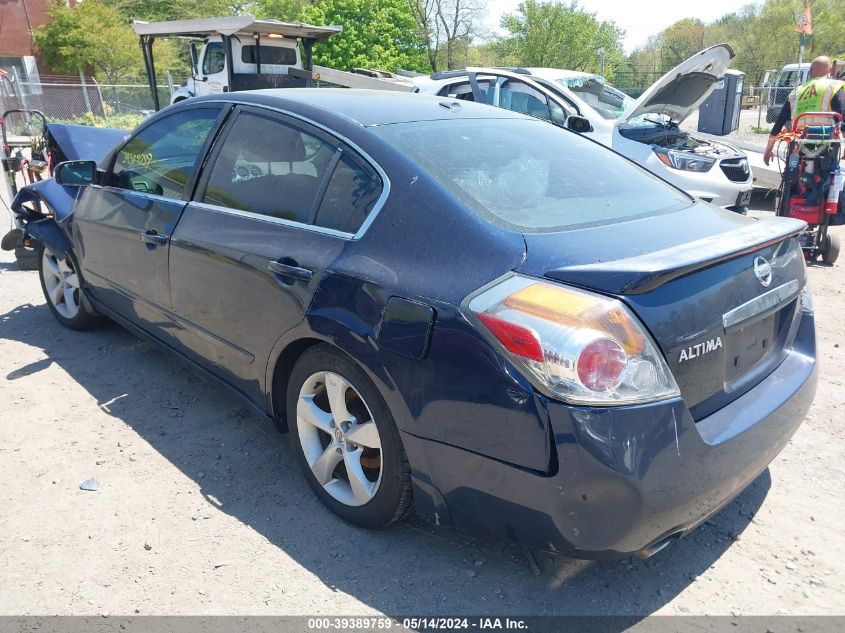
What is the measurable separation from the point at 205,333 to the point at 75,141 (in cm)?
290

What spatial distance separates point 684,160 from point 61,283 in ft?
21.6

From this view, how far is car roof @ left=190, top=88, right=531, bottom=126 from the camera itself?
297 cm

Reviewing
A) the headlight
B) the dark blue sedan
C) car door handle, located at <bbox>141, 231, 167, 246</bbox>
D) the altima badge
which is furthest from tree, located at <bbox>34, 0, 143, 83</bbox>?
the altima badge

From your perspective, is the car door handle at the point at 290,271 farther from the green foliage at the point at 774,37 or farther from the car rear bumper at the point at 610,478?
the green foliage at the point at 774,37

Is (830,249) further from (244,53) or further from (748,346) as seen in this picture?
(244,53)

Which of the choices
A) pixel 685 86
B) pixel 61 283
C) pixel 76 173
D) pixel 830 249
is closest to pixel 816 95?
pixel 685 86

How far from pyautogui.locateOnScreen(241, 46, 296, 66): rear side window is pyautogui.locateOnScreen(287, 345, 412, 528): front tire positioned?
15.5 meters

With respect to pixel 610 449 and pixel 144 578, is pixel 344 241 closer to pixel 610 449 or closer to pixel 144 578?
pixel 610 449

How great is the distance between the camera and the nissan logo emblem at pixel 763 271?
2406mm

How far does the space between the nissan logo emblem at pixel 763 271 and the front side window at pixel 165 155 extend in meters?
2.62

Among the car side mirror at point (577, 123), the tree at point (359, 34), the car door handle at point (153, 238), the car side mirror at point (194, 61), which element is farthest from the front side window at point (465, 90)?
the tree at point (359, 34)

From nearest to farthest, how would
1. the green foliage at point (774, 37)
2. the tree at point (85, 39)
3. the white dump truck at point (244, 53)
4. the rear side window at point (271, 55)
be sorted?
1. the white dump truck at point (244, 53)
2. the rear side window at point (271, 55)
3. the tree at point (85, 39)
4. the green foliage at point (774, 37)

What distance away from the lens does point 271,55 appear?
17.1 m

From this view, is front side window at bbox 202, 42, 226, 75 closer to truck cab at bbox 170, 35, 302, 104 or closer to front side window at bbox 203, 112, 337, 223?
truck cab at bbox 170, 35, 302, 104
